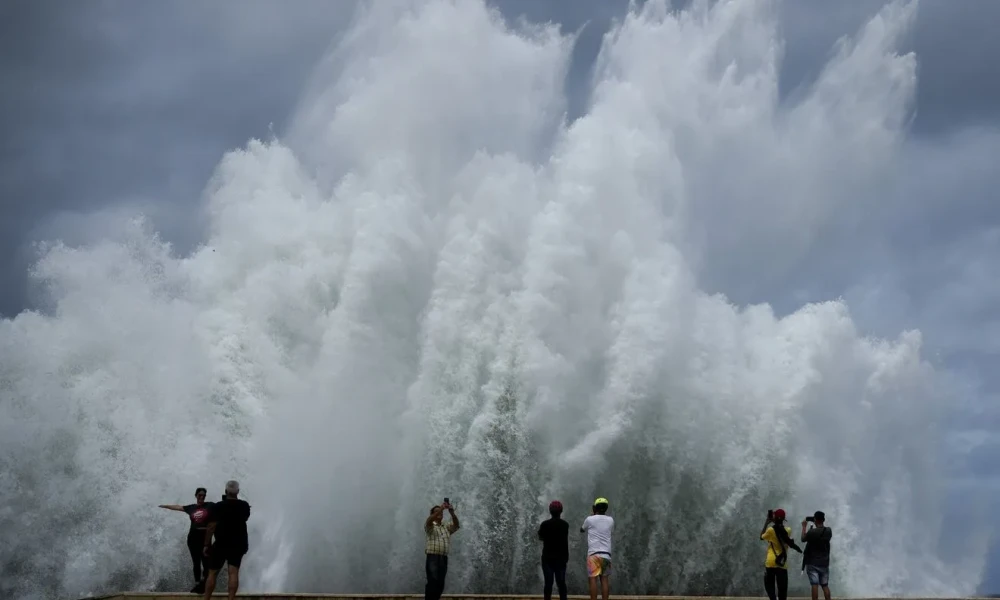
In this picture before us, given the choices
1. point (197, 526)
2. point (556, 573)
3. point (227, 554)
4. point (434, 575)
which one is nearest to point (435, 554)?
point (434, 575)

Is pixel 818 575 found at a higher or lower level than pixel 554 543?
lower

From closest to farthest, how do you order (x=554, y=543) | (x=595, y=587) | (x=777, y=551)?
(x=595, y=587) → (x=554, y=543) → (x=777, y=551)

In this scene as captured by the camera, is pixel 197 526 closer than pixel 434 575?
No

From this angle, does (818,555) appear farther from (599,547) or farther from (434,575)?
(434,575)

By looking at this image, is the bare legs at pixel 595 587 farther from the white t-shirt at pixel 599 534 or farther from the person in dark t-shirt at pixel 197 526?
the person in dark t-shirt at pixel 197 526

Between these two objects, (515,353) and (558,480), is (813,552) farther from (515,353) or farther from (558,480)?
(515,353)

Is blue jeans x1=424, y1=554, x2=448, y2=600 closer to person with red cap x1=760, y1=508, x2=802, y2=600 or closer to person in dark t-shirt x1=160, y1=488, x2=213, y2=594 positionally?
person in dark t-shirt x1=160, y1=488, x2=213, y2=594

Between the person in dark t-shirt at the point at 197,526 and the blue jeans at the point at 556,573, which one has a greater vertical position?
the person in dark t-shirt at the point at 197,526

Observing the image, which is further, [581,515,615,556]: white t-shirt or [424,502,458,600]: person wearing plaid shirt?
[424,502,458,600]: person wearing plaid shirt

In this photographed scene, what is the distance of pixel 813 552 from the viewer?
15305 mm

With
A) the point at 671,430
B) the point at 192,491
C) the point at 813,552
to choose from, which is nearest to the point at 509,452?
the point at 671,430

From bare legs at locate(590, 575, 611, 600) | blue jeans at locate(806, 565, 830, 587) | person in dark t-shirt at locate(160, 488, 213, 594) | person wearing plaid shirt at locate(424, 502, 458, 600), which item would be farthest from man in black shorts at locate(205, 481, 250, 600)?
blue jeans at locate(806, 565, 830, 587)

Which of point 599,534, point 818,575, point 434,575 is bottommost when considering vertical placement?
point 818,575

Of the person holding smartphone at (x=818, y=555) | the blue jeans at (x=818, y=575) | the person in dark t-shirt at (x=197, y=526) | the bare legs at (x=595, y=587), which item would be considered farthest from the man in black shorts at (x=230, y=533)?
the blue jeans at (x=818, y=575)
